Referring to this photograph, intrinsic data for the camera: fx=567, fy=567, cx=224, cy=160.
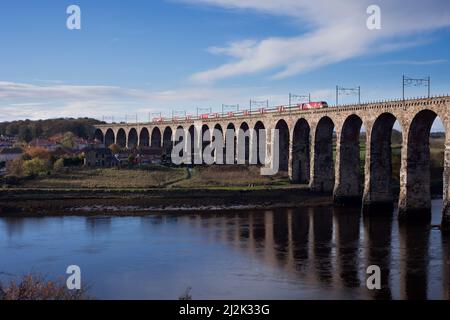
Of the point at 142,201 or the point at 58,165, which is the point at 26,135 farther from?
the point at 142,201

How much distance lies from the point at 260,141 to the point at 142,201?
2722 cm

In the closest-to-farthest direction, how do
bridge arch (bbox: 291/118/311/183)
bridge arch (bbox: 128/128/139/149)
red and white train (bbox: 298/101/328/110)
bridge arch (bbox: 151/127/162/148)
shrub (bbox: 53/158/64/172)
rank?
1. red and white train (bbox: 298/101/328/110)
2. bridge arch (bbox: 291/118/311/183)
3. shrub (bbox: 53/158/64/172)
4. bridge arch (bbox: 151/127/162/148)
5. bridge arch (bbox: 128/128/139/149)

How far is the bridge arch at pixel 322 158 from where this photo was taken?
2581 inches

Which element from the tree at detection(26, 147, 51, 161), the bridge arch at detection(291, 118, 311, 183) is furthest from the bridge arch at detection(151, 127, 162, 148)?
the bridge arch at detection(291, 118, 311, 183)

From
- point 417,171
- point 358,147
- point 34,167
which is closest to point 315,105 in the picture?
point 358,147

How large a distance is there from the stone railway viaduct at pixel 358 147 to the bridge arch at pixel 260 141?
0.89ft

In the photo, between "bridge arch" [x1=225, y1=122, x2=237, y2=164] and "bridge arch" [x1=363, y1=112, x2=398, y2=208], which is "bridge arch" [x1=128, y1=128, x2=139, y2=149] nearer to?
"bridge arch" [x1=225, y1=122, x2=237, y2=164]

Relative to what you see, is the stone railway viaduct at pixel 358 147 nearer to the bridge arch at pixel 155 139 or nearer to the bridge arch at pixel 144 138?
the bridge arch at pixel 155 139

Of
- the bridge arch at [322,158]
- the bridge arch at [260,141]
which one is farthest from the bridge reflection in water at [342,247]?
the bridge arch at [260,141]

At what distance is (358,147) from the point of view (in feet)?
196

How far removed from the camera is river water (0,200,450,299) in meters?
27.9
